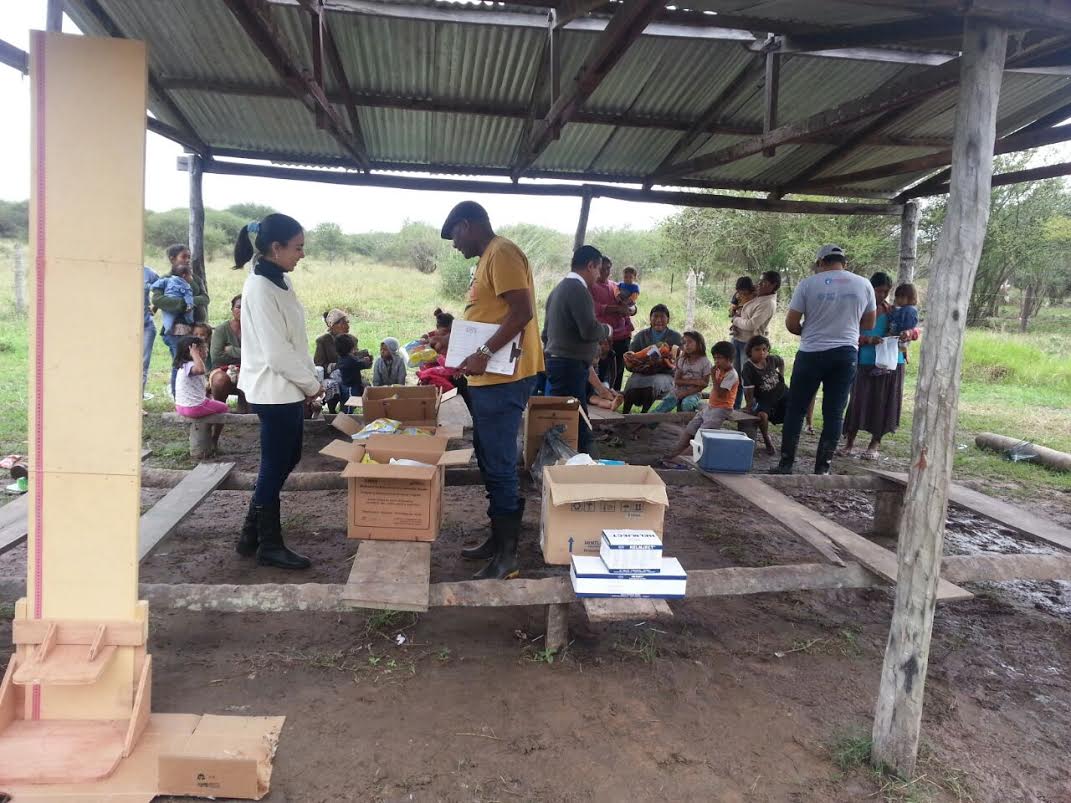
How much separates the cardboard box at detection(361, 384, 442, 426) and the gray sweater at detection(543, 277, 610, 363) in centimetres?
103

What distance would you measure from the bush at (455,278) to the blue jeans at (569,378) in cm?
1703

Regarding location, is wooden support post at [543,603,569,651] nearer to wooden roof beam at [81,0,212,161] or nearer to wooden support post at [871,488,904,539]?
wooden support post at [871,488,904,539]

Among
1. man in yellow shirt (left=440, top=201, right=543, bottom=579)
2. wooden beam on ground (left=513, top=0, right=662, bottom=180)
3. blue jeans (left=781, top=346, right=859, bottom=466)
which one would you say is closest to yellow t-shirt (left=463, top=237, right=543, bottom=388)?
man in yellow shirt (left=440, top=201, right=543, bottom=579)

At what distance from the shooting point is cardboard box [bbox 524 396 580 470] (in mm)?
4617

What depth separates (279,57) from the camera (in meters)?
3.66

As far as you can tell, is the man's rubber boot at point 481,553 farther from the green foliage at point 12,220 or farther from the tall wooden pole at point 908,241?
the green foliage at point 12,220

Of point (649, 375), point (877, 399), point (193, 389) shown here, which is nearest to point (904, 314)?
point (877, 399)

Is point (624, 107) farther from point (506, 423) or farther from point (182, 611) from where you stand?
point (182, 611)

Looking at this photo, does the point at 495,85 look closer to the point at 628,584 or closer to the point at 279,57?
the point at 279,57

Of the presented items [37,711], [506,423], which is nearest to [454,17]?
[506,423]

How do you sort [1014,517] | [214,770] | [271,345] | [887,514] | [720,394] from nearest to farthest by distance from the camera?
[214,770] < [271,345] < [1014,517] < [887,514] < [720,394]

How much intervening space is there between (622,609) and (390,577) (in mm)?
942

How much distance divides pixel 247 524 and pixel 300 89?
8.41ft

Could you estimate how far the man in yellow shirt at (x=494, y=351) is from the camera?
2.98 m
